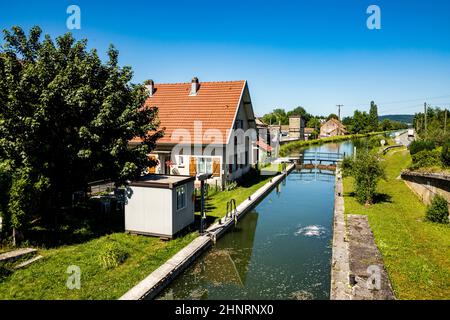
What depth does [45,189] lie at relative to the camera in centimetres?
1016

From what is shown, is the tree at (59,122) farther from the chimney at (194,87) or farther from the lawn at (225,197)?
the chimney at (194,87)

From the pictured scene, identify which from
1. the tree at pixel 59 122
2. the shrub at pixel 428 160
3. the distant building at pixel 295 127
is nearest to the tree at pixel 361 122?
the distant building at pixel 295 127

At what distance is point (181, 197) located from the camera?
11.7 meters

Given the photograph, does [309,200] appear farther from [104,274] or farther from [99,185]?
[104,274]

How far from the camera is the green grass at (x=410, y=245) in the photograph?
7.72 m

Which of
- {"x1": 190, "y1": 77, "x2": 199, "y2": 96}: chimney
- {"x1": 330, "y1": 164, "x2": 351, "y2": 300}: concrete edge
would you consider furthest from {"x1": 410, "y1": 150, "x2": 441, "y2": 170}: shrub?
{"x1": 190, "y1": 77, "x2": 199, "y2": 96}: chimney

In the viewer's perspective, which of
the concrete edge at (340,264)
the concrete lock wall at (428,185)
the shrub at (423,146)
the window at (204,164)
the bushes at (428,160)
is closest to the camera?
the concrete edge at (340,264)

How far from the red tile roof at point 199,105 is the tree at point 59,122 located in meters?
7.68

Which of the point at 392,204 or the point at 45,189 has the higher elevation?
the point at 45,189

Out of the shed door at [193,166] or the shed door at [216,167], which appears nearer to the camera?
the shed door at [216,167]
